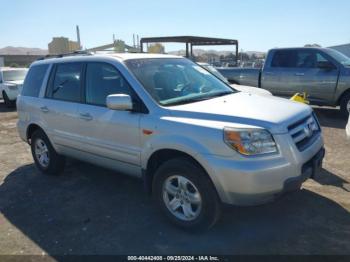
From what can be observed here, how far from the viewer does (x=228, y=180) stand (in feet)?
10.5

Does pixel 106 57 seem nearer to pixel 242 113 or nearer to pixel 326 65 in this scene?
pixel 242 113

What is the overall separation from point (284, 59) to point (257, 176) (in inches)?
299

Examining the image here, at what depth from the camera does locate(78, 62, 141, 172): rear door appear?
4.02m

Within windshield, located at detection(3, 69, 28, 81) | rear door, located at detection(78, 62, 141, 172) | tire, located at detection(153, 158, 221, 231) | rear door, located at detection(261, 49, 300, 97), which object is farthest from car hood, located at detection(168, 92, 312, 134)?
windshield, located at detection(3, 69, 28, 81)

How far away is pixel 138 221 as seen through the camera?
406 cm

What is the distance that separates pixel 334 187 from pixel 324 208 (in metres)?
0.69

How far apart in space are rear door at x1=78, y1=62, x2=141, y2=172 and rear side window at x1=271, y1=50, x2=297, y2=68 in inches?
267

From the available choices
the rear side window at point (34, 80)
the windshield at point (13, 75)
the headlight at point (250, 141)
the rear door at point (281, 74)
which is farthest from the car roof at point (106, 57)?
the windshield at point (13, 75)

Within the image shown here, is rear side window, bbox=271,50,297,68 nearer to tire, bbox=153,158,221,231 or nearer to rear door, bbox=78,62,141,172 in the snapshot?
rear door, bbox=78,62,141,172

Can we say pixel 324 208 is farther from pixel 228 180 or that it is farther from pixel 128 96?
pixel 128 96

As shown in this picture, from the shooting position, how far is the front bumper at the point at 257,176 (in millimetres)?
3139

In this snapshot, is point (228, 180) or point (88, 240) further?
point (88, 240)

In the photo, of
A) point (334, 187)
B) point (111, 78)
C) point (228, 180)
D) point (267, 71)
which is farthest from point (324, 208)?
point (267, 71)

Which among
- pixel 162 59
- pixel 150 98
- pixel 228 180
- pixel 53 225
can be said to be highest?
pixel 162 59
